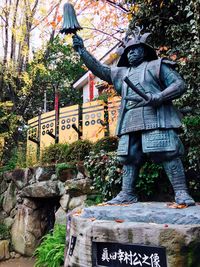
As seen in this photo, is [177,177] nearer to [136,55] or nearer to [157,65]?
[157,65]

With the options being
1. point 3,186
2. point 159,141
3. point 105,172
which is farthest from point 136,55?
point 3,186

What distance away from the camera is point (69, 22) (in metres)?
3.46

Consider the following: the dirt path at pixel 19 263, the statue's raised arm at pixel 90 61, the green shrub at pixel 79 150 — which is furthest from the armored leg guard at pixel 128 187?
the dirt path at pixel 19 263

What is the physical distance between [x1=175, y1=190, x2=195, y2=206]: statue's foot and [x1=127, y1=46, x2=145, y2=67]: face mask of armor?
161 centimetres

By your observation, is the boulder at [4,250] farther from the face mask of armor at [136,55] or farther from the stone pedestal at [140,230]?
the face mask of armor at [136,55]

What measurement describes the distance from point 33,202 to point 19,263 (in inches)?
52.7

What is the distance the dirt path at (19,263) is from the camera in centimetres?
616

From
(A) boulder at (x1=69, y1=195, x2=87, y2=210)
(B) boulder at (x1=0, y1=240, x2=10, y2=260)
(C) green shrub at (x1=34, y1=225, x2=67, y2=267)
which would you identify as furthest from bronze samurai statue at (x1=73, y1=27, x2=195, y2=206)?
(B) boulder at (x1=0, y1=240, x2=10, y2=260)

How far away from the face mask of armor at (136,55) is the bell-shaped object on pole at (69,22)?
0.68 m

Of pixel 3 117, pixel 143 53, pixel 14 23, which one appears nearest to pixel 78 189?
pixel 143 53

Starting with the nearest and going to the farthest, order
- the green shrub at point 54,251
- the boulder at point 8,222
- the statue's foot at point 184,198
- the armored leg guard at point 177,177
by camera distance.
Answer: the statue's foot at point 184,198 < the armored leg guard at point 177,177 < the green shrub at point 54,251 < the boulder at point 8,222

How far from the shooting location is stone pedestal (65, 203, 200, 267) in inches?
93.9

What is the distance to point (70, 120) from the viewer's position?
8414mm

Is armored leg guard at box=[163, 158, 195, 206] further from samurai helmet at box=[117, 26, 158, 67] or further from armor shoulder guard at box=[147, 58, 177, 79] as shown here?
samurai helmet at box=[117, 26, 158, 67]
